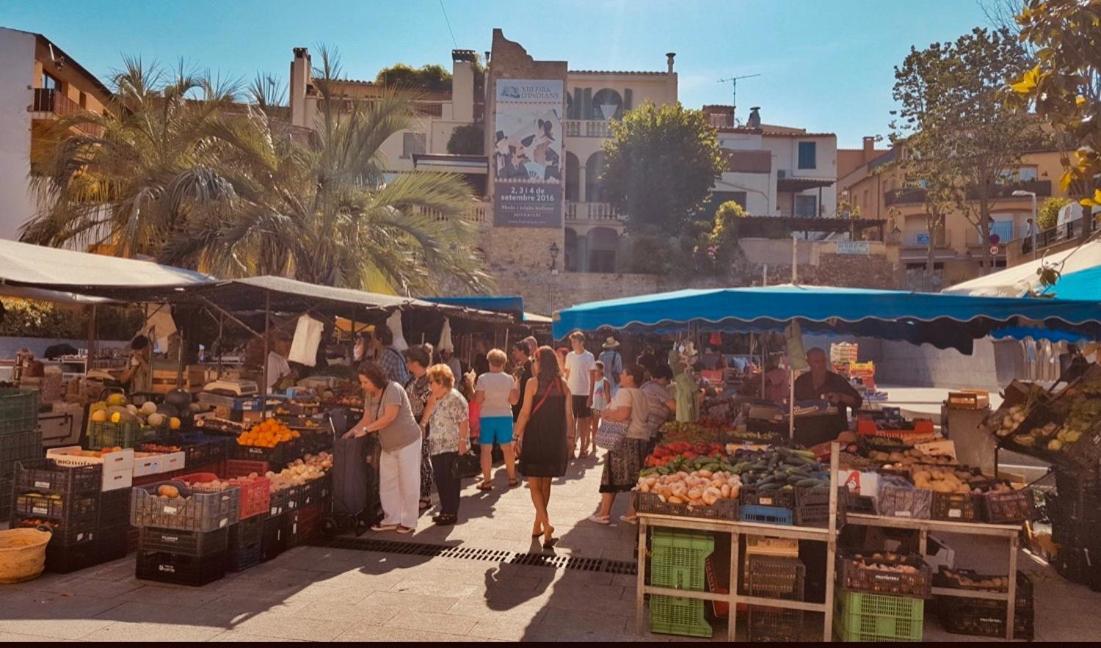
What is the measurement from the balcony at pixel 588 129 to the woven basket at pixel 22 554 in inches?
1433

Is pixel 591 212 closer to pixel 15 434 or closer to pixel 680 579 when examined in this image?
pixel 15 434

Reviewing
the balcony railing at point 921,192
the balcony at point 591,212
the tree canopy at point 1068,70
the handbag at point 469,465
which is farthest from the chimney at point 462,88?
the tree canopy at point 1068,70

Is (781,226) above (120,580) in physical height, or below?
above

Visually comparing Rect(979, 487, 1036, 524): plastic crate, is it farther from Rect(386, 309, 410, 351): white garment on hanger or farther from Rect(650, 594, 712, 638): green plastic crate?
Rect(386, 309, 410, 351): white garment on hanger

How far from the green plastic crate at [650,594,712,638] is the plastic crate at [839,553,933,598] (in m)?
0.87

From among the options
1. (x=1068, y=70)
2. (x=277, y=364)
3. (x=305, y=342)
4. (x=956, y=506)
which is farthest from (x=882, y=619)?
(x=277, y=364)

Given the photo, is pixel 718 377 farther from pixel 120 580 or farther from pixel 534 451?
pixel 120 580

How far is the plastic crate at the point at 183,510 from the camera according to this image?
5.48 meters

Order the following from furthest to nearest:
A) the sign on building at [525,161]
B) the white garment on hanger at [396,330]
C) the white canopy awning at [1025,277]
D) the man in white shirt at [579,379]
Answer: the sign on building at [525,161] → the man in white shirt at [579,379] → the white garment on hanger at [396,330] → the white canopy awning at [1025,277]

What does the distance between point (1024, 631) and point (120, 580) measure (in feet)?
19.7

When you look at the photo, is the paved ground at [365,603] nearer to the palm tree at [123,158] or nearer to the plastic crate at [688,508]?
the plastic crate at [688,508]

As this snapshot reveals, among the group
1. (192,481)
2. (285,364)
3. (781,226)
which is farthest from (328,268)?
(781,226)

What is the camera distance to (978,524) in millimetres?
4988

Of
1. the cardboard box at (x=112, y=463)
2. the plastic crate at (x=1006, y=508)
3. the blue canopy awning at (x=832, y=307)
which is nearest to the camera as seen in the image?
the plastic crate at (x=1006, y=508)
